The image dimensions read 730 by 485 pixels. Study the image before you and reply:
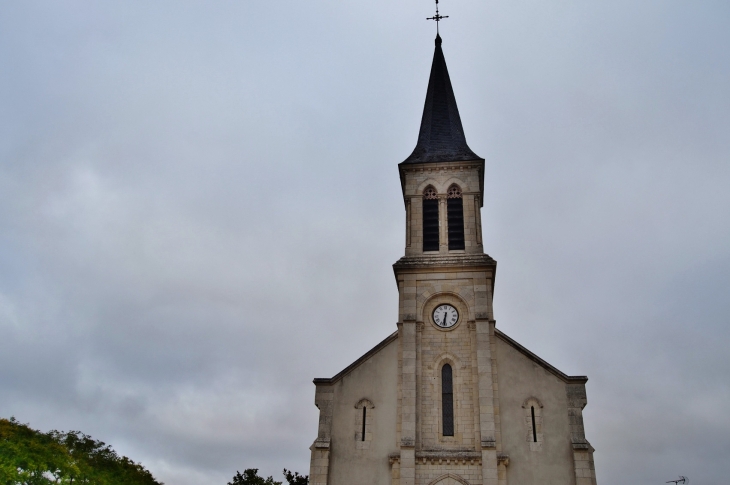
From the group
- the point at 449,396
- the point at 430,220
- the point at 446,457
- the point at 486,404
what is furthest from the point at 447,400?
the point at 430,220

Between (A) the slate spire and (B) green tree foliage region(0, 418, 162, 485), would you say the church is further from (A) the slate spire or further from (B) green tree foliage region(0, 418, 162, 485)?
(B) green tree foliage region(0, 418, 162, 485)

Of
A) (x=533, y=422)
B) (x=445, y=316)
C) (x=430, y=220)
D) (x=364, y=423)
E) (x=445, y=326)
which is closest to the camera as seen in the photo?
(x=533, y=422)

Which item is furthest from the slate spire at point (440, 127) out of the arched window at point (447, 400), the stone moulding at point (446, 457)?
the stone moulding at point (446, 457)

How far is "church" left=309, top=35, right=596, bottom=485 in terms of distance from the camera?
64.8 feet

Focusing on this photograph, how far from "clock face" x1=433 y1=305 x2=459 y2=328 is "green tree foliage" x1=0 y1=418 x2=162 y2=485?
1553cm

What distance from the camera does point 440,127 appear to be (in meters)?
28.5

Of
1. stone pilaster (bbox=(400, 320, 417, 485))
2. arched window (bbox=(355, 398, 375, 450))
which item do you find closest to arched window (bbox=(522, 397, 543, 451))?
stone pilaster (bbox=(400, 320, 417, 485))

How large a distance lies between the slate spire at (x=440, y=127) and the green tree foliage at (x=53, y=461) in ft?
61.0

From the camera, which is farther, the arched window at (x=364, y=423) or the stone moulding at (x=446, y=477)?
the arched window at (x=364, y=423)

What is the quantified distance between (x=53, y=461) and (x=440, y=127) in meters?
21.8

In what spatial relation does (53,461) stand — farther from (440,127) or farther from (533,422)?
(440,127)

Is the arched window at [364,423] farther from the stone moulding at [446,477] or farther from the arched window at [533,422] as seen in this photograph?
the arched window at [533,422]

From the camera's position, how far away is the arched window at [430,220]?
24.5 m

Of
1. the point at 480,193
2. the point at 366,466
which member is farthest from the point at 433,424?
the point at 480,193
